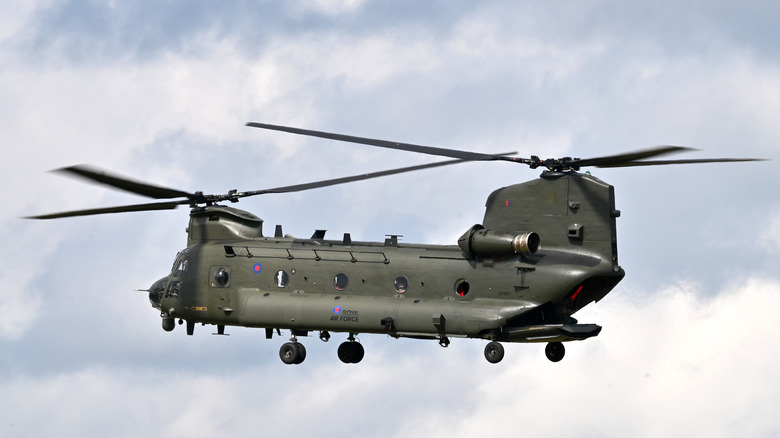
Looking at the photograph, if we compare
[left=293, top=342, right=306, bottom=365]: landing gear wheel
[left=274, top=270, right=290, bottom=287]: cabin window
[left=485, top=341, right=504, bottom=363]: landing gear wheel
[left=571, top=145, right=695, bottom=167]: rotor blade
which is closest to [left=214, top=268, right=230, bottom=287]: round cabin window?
[left=274, top=270, right=290, bottom=287]: cabin window

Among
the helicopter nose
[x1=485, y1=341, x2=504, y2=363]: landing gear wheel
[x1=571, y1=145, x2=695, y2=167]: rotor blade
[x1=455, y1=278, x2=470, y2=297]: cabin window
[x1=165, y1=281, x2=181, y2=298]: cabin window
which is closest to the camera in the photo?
[x1=571, y1=145, x2=695, y2=167]: rotor blade

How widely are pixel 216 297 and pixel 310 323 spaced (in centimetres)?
347

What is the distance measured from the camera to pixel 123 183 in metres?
37.9

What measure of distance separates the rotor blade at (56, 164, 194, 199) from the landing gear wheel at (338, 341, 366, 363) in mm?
6667

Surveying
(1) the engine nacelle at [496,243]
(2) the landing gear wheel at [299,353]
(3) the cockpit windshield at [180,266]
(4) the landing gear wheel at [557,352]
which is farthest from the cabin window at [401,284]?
(3) the cockpit windshield at [180,266]

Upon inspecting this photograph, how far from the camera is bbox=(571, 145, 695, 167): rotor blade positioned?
3253cm

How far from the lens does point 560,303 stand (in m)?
35.5

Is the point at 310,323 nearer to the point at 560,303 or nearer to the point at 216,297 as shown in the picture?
the point at 216,297

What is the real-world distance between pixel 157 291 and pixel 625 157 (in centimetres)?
1559

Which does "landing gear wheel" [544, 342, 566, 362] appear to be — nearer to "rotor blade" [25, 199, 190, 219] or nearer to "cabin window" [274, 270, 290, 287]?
"cabin window" [274, 270, 290, 287]

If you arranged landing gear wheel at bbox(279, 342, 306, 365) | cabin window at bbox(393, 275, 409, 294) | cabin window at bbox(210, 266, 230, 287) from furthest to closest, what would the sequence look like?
cabin window at bbox(210, 266, 230, 287), landing gear wheel at bbox(279, 342, 306, 365), cabin window at bbox(393, 275, 409, 294)

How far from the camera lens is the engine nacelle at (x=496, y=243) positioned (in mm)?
35219

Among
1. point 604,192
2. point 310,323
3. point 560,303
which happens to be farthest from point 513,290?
point 310,323

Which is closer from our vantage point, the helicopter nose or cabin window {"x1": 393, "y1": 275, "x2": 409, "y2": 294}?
cabin window {"x1": 393, "y1": 275, "x2": 409, "y2": 294}
